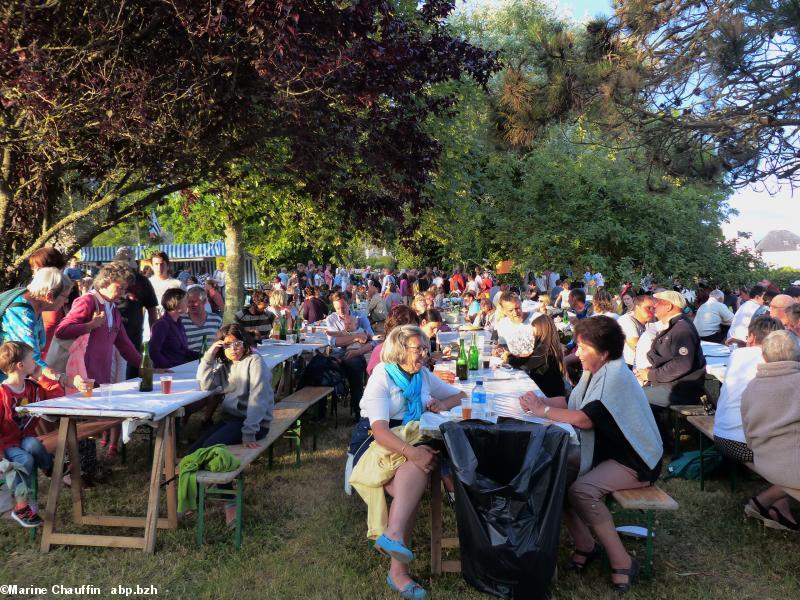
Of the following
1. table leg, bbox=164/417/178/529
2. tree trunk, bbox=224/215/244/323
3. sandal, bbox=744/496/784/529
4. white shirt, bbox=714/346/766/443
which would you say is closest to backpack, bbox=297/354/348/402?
table leg, bbox=164/417/178/529

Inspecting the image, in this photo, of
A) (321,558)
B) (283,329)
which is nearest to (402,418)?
(321,558)

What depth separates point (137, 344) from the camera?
22.1 ft

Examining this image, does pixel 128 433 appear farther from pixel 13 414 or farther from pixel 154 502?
pixel 13 414

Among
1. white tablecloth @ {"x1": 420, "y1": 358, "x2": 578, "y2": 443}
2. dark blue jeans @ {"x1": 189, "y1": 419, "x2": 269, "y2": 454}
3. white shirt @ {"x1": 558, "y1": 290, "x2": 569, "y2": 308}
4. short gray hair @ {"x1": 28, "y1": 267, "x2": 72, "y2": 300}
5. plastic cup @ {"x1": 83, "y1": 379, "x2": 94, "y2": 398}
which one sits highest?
short gray hair @ {"x1": 28, "y1": 267, "x2": 72, "y2": 300}

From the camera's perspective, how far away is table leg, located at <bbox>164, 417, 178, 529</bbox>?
4.34m

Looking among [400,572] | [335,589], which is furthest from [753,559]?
[335,589]

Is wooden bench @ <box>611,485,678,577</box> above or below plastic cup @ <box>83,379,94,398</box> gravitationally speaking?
below

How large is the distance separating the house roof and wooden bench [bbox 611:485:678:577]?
9579 centimetres

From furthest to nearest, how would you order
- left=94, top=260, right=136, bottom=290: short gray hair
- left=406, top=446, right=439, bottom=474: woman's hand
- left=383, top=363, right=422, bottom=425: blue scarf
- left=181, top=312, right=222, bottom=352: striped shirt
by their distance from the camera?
left=181, top=312, right=222, bottom=352: striped shirt, left=94, top=260, right=136, bottom=290: short gray hair, left=383, top=363, right=422, bottom=425: blue scarf, left=406, top=446, right=439, bottom=474: woman's hand

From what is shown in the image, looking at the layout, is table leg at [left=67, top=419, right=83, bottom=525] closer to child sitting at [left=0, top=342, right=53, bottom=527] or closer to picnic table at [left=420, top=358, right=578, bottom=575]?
child sitting at [left=0, top=342, right=53, bottom=527]

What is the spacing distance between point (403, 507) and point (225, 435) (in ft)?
5.88

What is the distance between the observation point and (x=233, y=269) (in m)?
14.8

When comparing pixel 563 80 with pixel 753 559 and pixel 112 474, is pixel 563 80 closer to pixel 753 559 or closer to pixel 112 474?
pixel 753 559

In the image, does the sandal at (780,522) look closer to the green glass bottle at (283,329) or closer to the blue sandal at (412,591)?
the blue sandal at (412,591)
